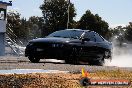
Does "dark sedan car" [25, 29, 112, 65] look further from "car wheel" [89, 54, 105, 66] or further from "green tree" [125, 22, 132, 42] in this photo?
"green tree" [125, 22, 132, 42]

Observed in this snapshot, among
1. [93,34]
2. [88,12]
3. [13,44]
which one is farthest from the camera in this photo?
[88,12]

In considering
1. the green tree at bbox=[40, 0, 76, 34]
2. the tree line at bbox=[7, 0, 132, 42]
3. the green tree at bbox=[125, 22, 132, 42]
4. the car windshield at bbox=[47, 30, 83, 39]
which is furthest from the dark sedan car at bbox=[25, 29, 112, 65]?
the green tree at bbox=[125, 22, 132, 42]

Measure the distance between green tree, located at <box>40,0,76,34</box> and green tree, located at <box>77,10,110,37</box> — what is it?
322 inches

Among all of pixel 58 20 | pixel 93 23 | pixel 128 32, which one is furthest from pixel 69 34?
pixel 128 32

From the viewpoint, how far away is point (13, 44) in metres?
37.5

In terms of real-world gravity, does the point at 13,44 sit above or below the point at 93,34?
below

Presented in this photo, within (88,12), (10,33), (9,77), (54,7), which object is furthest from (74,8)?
(9,77)

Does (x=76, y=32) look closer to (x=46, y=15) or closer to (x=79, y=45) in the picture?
(x=79, y=45)

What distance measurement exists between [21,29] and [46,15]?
1221cm

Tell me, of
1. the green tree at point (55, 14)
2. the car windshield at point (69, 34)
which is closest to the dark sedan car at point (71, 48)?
the car windshield at point (69, 34)

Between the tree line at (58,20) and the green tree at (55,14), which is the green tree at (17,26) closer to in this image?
the tree line at (58,20)

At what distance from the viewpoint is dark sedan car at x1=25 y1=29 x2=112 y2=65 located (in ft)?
51.1

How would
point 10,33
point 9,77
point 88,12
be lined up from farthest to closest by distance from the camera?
point 88,12
point 10,33
point 9,77

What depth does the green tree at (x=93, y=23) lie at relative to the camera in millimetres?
94938
